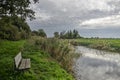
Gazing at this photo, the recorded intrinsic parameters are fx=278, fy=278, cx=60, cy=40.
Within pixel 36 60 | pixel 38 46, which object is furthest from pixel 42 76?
pixel 38 46

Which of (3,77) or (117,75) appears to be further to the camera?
(117,75)

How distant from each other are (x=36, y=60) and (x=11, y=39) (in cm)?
2445

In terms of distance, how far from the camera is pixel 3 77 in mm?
17000

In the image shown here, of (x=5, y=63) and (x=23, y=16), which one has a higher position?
(x=23, y=16)

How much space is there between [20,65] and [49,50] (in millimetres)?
11173

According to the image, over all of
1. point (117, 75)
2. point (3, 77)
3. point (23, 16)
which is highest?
point (23, 16)

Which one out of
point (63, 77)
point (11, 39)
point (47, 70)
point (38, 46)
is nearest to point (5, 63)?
point (47, 70)

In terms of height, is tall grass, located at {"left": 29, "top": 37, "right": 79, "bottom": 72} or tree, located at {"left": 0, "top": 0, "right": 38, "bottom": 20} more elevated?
tree, located at {"left": 0, "top": 0, "right": 38, "bottom": 20}

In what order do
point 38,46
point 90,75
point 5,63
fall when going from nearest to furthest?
point 5,63 < point 90,75 < point 38,46

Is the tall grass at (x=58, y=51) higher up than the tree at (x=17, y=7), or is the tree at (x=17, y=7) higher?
the tree at (x=17, y=7)

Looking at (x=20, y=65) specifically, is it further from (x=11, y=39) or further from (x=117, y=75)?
(x=11, y=39)

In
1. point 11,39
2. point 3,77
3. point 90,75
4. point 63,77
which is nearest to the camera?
point 3,77

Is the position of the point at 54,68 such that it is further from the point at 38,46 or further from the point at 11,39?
the point at 11,39

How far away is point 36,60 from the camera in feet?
78.0
